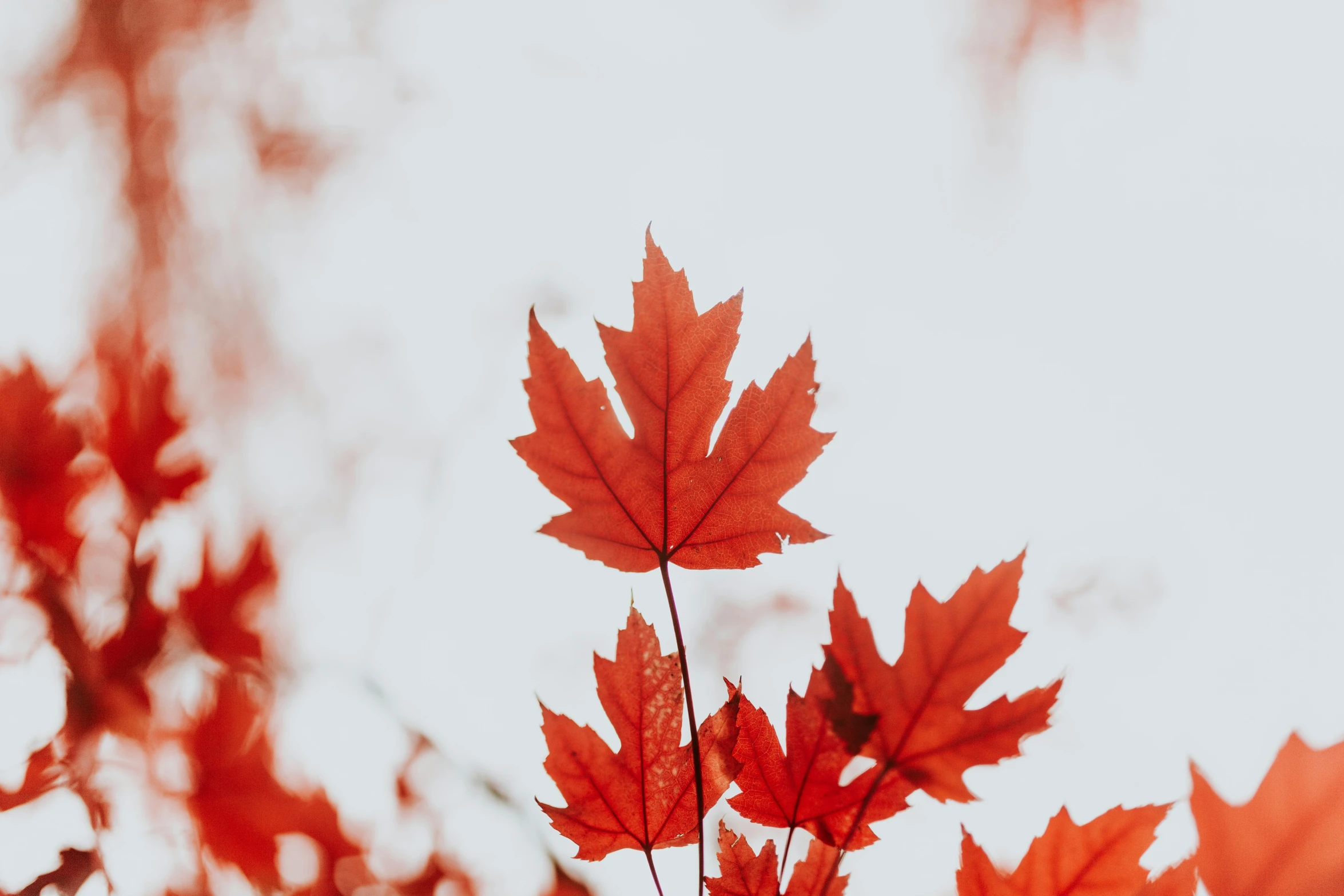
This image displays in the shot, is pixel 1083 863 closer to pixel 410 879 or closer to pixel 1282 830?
pixel 1282 830

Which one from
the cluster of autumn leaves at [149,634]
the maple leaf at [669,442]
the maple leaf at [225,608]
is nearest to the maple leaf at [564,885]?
the cluster of autumn leaves at [149,634]

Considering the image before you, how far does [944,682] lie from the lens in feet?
1.26

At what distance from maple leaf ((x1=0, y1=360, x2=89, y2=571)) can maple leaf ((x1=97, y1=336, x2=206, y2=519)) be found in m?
0.07

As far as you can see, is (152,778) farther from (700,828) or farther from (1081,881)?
(1081,881)

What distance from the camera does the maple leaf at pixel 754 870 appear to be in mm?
449

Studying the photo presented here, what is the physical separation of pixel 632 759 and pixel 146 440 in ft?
3.22

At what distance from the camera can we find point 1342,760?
0.39 metres

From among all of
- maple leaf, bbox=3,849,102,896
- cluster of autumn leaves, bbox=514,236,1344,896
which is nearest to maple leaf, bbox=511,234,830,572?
cluster of autumn leaves, bbox=514,236,1344,896

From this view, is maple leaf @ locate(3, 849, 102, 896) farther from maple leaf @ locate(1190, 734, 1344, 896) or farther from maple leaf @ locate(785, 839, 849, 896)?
maple leaf @ locate(1190, 734, 1344, 896)

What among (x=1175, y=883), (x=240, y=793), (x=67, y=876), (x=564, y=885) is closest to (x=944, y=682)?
(x=1175, y=883)

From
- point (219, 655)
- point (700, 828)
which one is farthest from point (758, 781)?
point (219, 655)

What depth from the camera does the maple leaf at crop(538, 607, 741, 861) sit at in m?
0.44

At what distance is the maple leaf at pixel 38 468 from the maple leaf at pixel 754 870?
979 millimetres

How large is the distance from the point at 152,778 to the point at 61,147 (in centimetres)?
252
